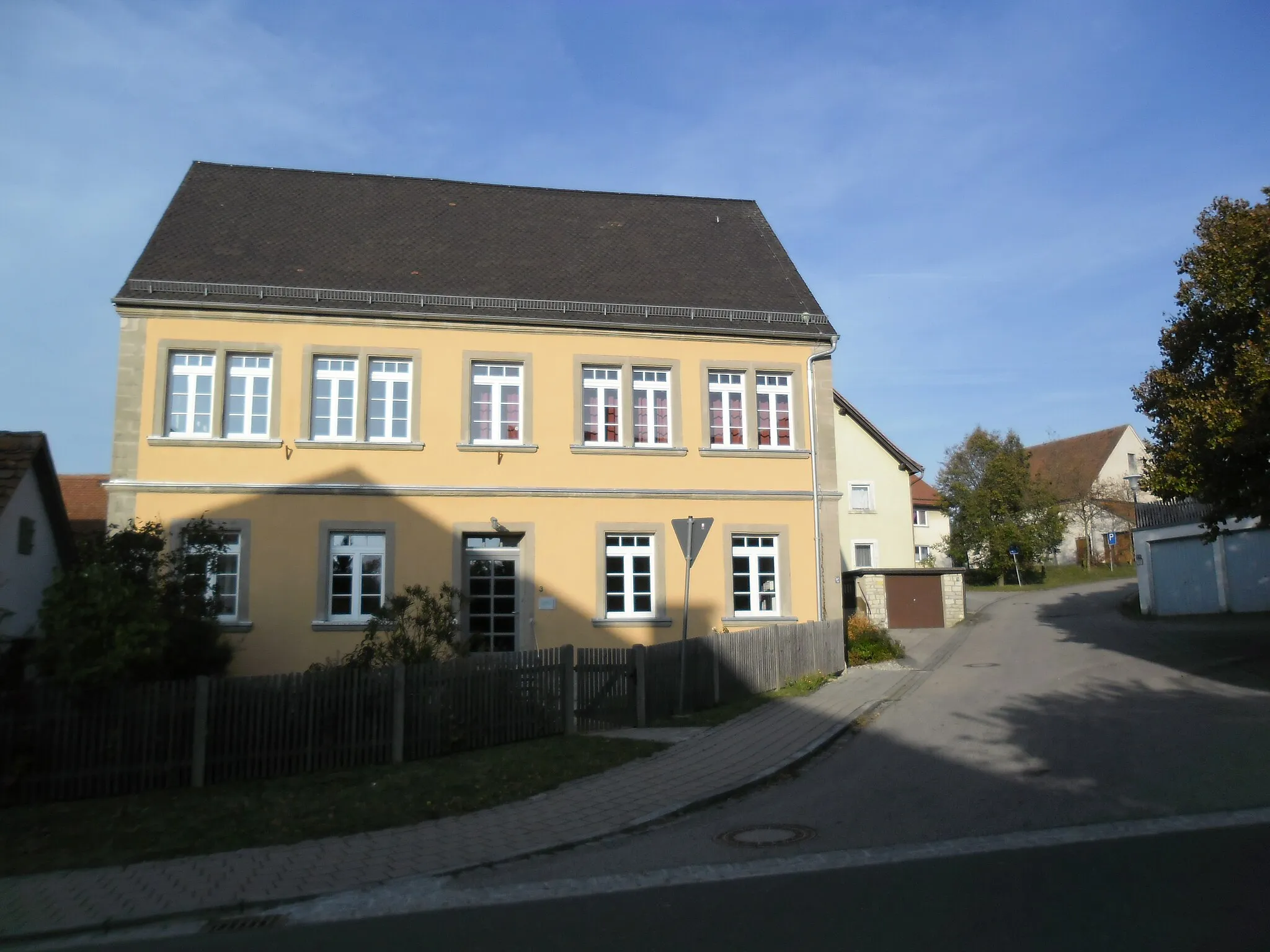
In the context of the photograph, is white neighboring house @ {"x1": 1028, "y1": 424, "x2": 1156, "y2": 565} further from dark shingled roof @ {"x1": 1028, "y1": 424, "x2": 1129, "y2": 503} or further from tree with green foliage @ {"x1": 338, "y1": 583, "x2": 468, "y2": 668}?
tree with green foliage @ {"x1": 338, "y1": 583, "x2": 468, "y2": 668}

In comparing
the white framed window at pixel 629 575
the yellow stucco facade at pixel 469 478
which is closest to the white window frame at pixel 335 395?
the yellow stucco facade at pixel 469 478

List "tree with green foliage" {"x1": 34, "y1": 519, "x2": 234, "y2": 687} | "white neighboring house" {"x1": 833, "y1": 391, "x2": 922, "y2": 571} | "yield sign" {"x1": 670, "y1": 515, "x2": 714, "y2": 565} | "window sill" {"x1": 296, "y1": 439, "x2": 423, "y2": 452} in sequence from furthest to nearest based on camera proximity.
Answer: "white neighboring house" {"x1": 833, "y1": 391, "x2": 922, "y2": 571}, "window sill" {"x1": 296, "y1": 439, "x2": 423, "y2": 452}, "yield sign" {"x1": 670, "y1": 515, "x2": 714, "y2": 565}, "tree with green foliage" {"x1": 34, "y1": 519, "x2": 234, "y2": 687}

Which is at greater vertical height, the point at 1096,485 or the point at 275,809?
the point at 1096,485

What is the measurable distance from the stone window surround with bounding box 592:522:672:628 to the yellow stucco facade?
0.04 meters

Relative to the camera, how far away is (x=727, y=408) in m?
21.8

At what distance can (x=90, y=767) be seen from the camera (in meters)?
10.9

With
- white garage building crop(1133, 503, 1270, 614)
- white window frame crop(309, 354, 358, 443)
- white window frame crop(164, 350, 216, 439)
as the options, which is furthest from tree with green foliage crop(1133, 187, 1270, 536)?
white window frame crop(164, 350, 216, 439)

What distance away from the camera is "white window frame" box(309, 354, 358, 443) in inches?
786

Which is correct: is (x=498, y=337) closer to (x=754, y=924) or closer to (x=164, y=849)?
(x=164, y=849)

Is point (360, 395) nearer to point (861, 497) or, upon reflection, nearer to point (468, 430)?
point (468, 430)

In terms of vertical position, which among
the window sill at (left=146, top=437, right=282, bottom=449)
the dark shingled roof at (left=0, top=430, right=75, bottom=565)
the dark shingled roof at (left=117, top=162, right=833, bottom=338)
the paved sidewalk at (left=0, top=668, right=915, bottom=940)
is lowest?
the paved sidewalk at (left=0, top=668, right=915, bottom=940)

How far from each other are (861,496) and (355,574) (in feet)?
89.3

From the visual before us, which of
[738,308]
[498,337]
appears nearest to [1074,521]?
[738,308]

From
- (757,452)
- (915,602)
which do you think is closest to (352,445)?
(757,452)
